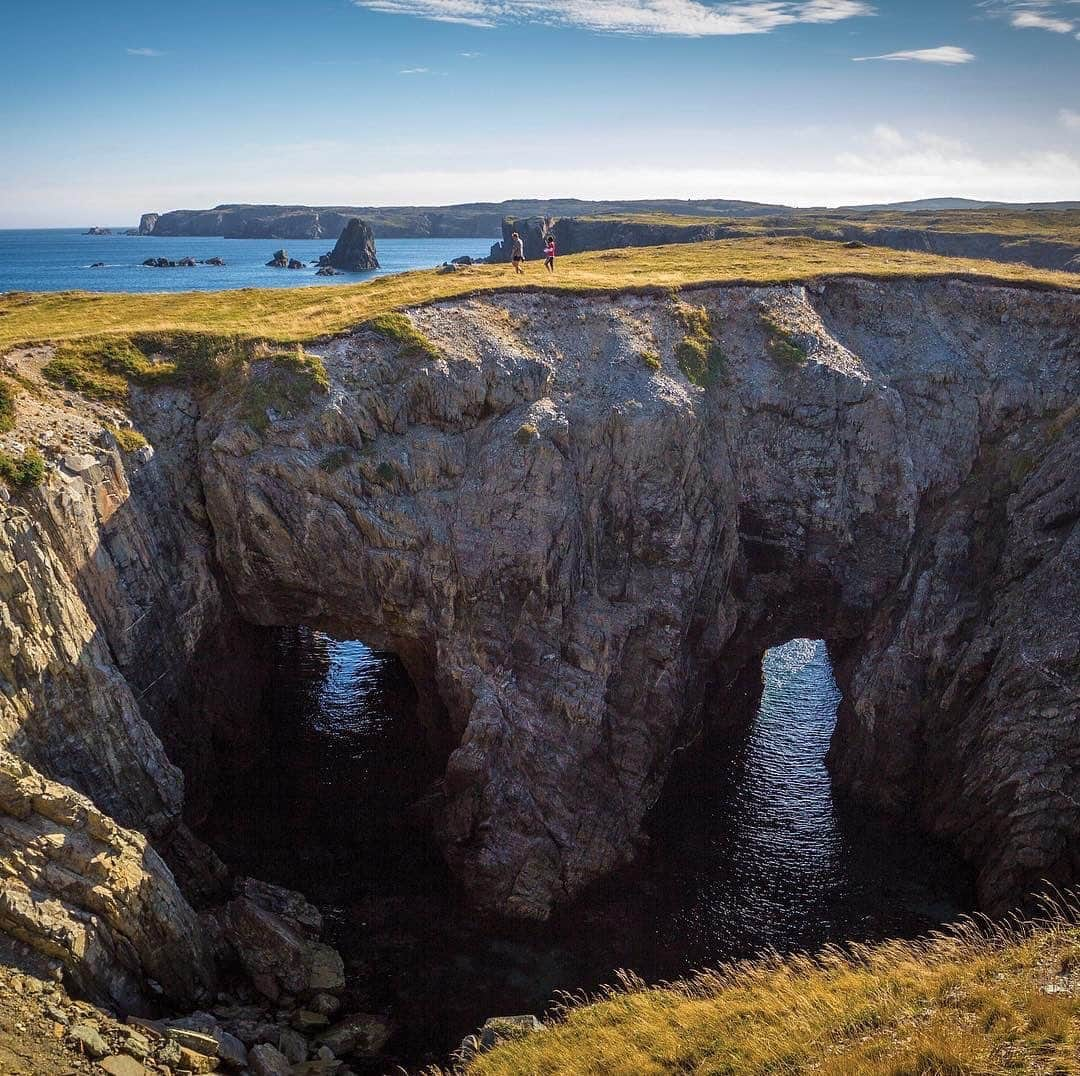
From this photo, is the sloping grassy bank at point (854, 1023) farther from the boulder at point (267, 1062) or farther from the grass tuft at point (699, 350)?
the grass tuft at point (699, 350)

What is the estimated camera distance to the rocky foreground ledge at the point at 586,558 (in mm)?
34125

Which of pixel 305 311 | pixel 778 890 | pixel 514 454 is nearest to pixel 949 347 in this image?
pixel 514 454

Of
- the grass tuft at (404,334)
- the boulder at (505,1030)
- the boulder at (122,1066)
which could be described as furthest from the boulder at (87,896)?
the grass tuft at (404,334)

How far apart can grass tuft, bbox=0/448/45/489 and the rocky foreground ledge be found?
0.48 m

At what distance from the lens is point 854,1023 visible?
17.8 metres

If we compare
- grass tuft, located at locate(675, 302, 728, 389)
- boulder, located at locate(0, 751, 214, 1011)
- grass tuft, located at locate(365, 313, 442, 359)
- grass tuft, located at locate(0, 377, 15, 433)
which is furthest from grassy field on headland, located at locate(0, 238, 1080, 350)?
boulder, located at locate(0, 751, 214, 1011)

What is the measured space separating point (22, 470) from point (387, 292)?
84.2 ft

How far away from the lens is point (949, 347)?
49719mm

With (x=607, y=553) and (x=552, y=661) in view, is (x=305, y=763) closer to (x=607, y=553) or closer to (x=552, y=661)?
(x=552, y=661)

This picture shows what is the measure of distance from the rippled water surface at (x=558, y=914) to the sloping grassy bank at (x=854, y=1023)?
446 inches

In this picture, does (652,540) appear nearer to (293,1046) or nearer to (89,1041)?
(293,1046)

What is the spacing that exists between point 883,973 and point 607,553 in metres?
24.9

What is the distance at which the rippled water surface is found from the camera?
33031 mm

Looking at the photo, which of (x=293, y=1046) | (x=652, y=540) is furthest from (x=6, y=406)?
(x=652, y=540)
